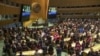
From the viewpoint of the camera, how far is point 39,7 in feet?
116

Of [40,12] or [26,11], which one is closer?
[40,12]

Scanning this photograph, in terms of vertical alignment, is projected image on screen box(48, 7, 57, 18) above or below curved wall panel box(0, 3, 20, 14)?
below

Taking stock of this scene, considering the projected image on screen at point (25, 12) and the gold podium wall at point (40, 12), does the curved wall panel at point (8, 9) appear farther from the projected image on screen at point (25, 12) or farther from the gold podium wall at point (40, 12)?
the gold podium wall at point (40, 12)

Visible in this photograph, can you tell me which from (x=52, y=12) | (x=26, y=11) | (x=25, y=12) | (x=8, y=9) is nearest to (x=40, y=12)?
(x=26, y=11)

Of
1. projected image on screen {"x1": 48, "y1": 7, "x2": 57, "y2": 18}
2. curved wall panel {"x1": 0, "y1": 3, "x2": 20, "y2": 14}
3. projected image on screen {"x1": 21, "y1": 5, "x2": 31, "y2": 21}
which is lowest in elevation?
projected image on screen {"x1": 48, "y1": 7, "x2": 57, "y2": 18}

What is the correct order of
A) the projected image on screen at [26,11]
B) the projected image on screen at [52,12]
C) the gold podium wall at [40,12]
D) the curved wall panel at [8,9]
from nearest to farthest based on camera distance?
1. the curved wall panel at [8,9]
2. the gold podium wall at [40,12]
3. the projected image on screen at [26,11]
4. the projected image on screen at [52,12]

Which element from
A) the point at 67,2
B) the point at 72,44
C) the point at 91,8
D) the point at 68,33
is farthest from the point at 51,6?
the point at 72,44

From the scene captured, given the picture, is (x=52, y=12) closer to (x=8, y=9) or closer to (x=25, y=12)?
(x=25, y=12)

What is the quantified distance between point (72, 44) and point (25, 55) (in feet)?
12.3

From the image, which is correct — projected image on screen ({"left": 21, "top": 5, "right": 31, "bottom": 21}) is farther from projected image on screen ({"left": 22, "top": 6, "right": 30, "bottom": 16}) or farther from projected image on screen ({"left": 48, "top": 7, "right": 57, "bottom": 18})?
projected image on screen ({"left": 48, "top": 7, "right": 57, "bottom": 18})

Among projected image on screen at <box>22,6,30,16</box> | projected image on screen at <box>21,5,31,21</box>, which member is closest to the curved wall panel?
projected image on screen at <box>21,5,31,21</box>

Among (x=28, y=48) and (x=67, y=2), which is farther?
(x=67, y=2)

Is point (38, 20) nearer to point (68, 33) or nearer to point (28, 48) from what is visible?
point (68, 33)

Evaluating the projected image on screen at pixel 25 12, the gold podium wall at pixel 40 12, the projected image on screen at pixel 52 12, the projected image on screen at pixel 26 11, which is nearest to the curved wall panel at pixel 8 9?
the projected image on screen at pixel 25 12
